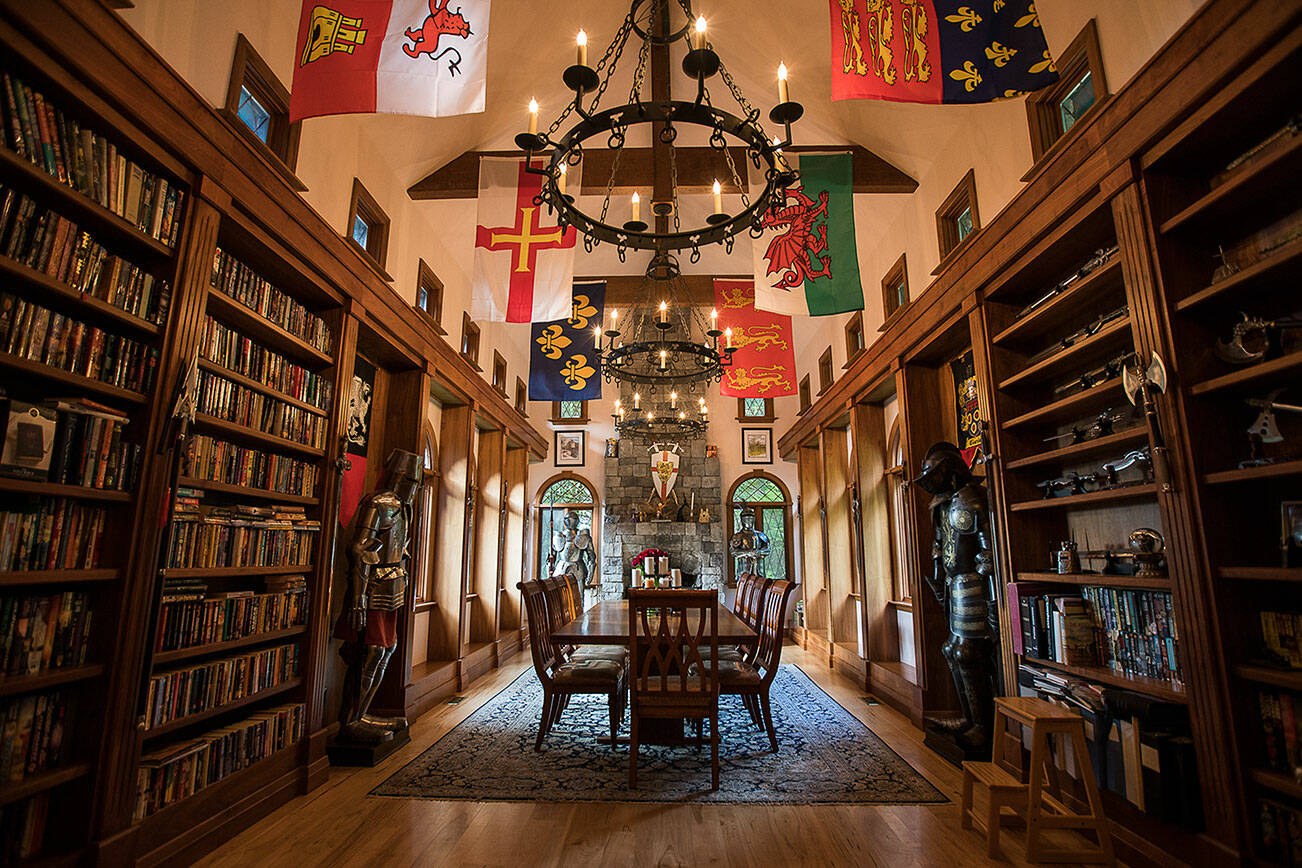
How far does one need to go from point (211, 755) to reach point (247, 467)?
48.5 inches

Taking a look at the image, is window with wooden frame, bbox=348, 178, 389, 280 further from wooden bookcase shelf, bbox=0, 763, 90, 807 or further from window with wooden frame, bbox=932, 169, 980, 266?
window with wooden frame, bbox=932, 169, 980, 266

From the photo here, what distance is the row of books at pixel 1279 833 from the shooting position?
176cm

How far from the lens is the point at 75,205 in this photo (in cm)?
191

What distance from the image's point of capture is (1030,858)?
2.23 metres

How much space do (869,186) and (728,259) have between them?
4.54 metres

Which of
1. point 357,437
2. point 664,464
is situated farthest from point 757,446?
point 357,437

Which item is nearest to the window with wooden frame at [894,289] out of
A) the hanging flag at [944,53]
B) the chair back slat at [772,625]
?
the chair back slat at [772,625]

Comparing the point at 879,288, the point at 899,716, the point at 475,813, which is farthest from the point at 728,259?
the point at 475,813

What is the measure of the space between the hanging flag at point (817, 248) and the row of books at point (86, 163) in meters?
2.95

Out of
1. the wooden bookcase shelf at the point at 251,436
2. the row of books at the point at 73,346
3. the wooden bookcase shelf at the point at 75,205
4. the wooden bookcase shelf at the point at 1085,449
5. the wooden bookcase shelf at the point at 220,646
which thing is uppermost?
the wooden bookcase shelf at the point at 75,205

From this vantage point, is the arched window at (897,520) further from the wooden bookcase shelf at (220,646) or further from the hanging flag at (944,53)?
the wooden bookcase shelf at (220,646)

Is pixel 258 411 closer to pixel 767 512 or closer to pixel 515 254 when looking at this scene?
pixel 515 254

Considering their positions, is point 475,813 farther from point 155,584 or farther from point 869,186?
point 869,186

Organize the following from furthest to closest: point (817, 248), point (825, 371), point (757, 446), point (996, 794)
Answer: point (757, 446), point (825, 371), point (817, 248), point (996, 794)
